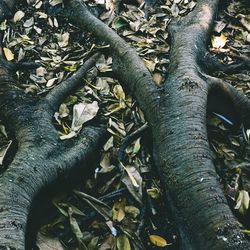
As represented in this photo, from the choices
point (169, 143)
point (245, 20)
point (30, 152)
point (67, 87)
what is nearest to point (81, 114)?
point (67, 87)

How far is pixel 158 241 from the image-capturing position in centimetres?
182

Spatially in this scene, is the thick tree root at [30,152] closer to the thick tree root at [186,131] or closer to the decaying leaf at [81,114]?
the decaying leaf at [81,114]

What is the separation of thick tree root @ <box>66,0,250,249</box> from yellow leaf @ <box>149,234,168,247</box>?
0.09 meters

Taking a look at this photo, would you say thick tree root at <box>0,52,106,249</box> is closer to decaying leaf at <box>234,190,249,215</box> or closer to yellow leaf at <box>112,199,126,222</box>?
yellow leaf at <box>112,199,126,222</box>

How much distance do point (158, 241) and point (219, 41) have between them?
1842 millimetres

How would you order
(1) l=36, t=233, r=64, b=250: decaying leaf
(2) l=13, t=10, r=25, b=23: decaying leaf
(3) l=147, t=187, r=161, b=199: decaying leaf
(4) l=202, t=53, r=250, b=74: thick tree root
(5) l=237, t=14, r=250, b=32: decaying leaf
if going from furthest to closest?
(2) l=13, t=10, r=25, b=23: decaying leaf < (5) l=237, t=14, r=250, b=32: decaying leaf < (4) l=202, t=53, r=250, b=74: thick tree root < (3) l=147, t=187, r=161, b=199: decaying leaf < (1) l=36, t=233, r=64, b=250: decaying leaf

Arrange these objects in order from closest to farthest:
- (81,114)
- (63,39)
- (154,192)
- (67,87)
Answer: (154,192)
(81,114)
(67,87)
(63,39)

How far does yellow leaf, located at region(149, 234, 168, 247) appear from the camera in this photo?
1.82 meters

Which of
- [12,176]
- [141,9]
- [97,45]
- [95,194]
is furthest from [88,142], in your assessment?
[141,9]

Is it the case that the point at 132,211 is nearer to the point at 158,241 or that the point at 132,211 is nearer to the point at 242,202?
the point at 158,241

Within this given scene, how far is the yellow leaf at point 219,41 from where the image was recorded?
309 cm

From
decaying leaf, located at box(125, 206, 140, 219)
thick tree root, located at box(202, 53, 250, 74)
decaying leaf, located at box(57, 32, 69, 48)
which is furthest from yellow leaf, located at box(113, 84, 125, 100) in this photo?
decaying leaf, located at box(125, 206, 140, 219)

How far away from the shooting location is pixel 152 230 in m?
1.90

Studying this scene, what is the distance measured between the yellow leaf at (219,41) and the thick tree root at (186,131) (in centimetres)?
12
